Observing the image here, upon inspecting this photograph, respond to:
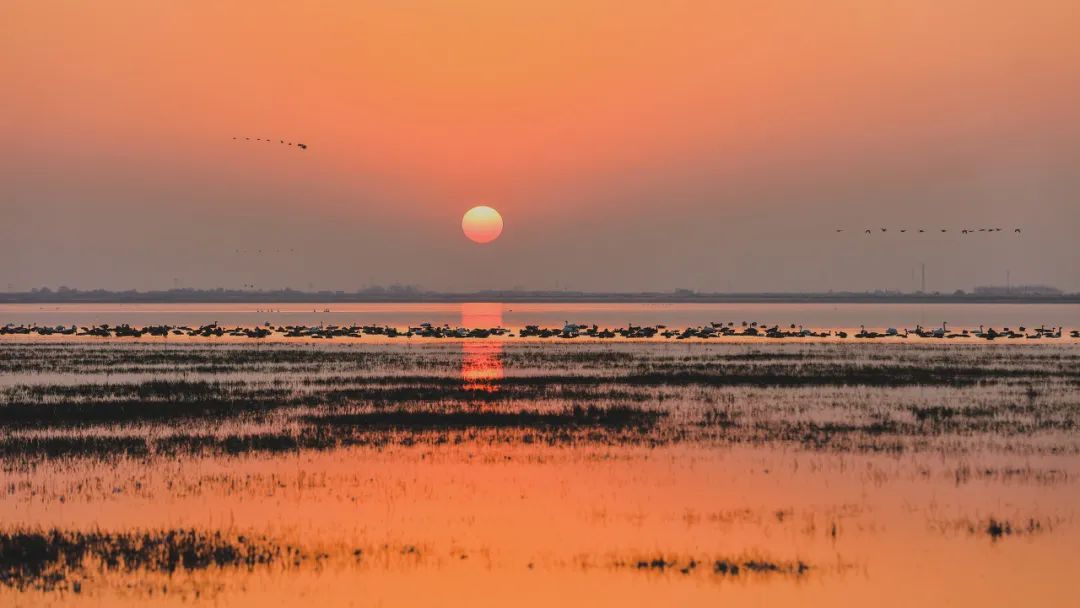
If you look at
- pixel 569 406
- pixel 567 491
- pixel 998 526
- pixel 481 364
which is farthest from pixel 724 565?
pixel 481 364

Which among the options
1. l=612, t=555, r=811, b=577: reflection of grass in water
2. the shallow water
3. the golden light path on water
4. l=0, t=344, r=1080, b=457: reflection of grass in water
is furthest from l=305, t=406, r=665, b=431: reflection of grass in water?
l=612, t=555, r=811, b=577: reflection of grass in water

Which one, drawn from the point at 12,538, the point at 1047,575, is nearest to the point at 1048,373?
the point at 1047,575

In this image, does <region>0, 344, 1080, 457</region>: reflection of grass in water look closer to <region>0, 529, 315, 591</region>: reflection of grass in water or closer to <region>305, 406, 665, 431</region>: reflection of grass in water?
<region>305, 406, 665, 431</region>: reflection of grass in water

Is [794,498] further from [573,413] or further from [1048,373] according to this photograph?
[1048,373]

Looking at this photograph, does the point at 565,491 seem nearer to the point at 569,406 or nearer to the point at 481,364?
the point at 569,406

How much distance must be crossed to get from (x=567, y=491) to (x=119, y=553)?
303 inches

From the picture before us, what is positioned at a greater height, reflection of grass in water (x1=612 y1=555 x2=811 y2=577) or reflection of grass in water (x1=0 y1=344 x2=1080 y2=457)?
reflection of grass in water (x1=0 y1=344 x2=1080 y2=457)

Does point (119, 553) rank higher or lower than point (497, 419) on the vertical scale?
lower

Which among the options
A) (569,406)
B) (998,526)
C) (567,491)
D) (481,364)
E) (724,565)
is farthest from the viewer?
(481,364)

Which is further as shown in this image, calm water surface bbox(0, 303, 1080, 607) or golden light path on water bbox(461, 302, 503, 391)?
golden light path on water bbox(461, 302, 503, 391)

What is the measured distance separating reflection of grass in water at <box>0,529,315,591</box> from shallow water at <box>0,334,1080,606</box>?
0.46 feet

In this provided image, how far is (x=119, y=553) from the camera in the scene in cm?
1700

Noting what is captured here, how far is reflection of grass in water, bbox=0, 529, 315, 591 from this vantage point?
16.0 m

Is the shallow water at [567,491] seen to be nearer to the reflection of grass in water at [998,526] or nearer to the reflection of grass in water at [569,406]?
the reflection of grass in water at [998,526]
